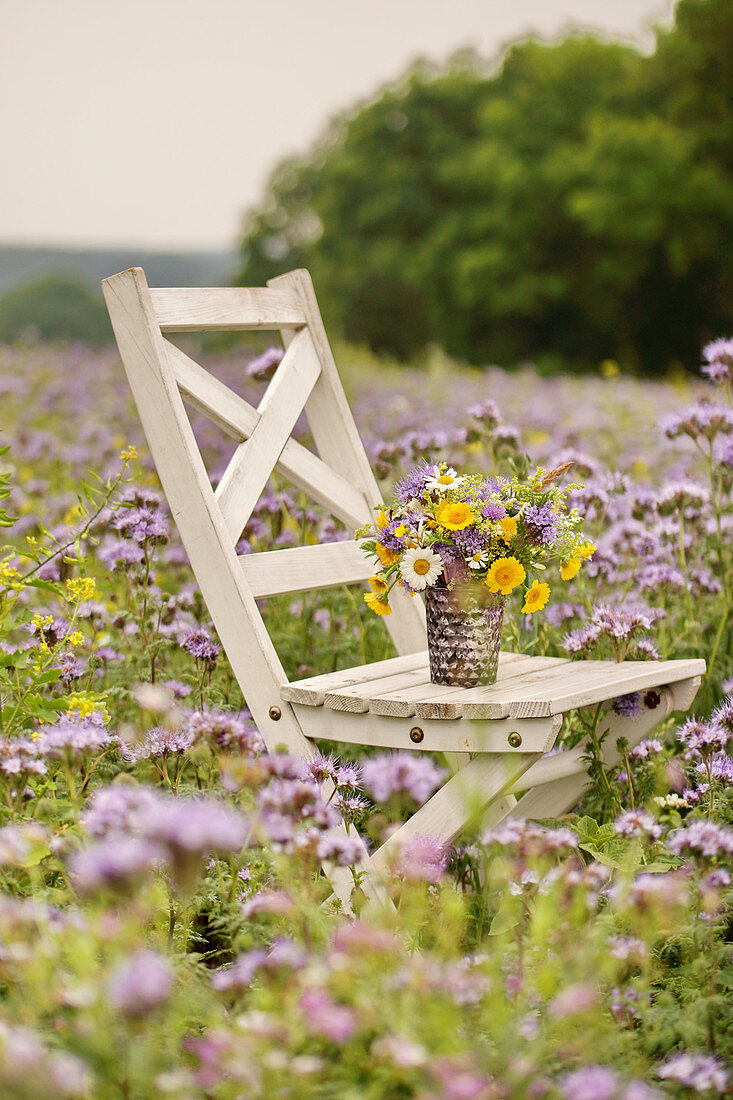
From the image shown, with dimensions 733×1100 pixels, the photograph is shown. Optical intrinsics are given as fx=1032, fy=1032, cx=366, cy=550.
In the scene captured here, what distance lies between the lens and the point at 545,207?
22578mm

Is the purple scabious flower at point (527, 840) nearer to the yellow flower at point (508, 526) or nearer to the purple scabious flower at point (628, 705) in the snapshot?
the yellow flower at point (508, 526)

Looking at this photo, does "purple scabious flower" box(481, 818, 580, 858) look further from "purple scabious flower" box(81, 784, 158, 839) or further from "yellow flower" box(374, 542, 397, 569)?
"yellow flower" box(374, 542, 397, 569)

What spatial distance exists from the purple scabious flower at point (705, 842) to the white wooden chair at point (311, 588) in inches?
13.2

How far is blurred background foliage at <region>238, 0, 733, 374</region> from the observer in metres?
20.7

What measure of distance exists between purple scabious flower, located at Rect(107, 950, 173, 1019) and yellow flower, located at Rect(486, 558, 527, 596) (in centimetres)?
119

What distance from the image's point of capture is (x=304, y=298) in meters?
2.89

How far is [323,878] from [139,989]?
99 cm

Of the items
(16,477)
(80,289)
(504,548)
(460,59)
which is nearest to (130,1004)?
(504,548)

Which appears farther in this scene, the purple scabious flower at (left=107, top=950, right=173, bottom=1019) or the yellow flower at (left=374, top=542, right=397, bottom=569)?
the yellow flower at (left=374, top=542, right=397, bottom=569)

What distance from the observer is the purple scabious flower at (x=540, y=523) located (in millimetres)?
2086

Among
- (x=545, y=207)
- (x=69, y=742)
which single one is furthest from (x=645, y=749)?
(x=545, y=207)

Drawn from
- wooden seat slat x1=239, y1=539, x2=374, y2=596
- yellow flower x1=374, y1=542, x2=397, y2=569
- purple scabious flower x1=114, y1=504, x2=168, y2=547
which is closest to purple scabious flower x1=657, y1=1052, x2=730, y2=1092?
yellow flower x1=374, y1=542, x2=397, y2=569

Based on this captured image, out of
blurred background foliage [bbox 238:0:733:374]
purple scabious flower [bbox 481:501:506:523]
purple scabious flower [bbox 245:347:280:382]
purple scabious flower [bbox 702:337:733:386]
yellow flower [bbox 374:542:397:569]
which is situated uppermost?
blurred background foliage [bbox 238:0:733:374]

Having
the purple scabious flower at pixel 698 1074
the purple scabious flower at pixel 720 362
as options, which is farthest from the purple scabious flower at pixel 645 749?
the purple scabious flower at pixel 720 362
